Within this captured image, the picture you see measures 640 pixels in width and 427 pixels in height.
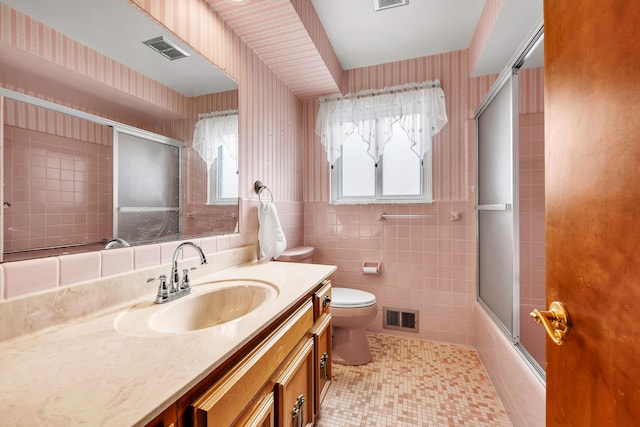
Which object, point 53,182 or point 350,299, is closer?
point 53,182

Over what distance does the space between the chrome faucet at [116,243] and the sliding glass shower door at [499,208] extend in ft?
5.86

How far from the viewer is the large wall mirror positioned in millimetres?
720

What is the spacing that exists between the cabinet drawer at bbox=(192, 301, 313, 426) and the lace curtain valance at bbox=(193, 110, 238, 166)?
0.94m

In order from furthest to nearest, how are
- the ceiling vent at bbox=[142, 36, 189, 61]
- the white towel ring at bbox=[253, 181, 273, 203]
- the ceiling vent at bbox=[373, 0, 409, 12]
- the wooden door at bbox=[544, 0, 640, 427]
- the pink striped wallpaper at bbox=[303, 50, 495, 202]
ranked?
the pink striped wallpaper at bbox=[303, 50, 495, 202] → the white towel ring at bbox=[253, 181, 273, 203] → the ceiling vent at bbox=[373, 0, 409, 12] → the ceiling vent at bbox=[142, 36, 189, 61] → the wooden door at bbox=[544, 0, 640, 427]

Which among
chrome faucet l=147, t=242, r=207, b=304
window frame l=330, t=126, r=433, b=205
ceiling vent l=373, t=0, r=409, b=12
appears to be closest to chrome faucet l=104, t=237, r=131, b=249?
chrome faucet l=147, t=242, r=207, b=304

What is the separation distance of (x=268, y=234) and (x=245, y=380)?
3.58 feet

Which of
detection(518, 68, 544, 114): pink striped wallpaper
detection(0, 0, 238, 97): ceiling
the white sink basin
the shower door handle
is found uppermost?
detection(518, 68, 544, 114): pink striped wallpaper

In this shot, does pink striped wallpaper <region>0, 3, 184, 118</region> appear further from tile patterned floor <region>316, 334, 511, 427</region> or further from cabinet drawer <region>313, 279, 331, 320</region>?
tile patterned floor <region>316, 334, 511, 427</region>

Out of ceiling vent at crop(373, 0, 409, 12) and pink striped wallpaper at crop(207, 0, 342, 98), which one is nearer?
pink striped wallpaper at crop(207, 0, 342, 98)

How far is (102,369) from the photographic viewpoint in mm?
546

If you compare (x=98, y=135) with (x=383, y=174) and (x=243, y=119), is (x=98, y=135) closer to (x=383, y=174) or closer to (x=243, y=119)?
(x=243, y=119)

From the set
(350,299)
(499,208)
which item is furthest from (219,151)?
(499,208)

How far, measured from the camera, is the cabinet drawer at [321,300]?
1281 millimetres

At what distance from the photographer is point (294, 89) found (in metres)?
2.35
